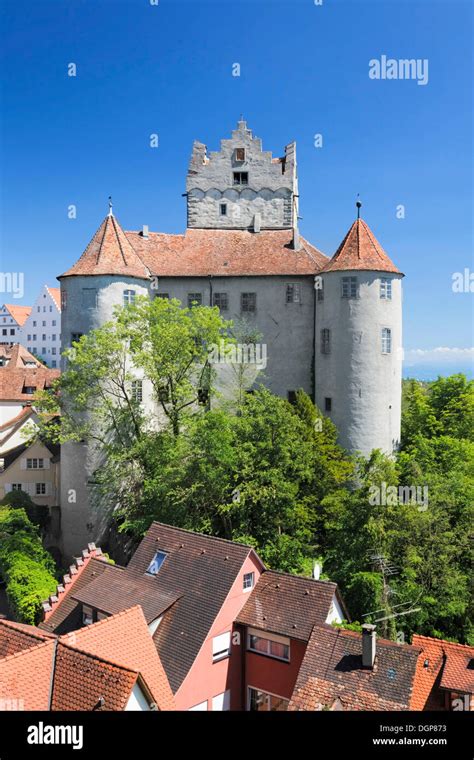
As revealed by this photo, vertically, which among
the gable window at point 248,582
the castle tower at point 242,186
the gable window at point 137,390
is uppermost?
the castle tower at point 242,186

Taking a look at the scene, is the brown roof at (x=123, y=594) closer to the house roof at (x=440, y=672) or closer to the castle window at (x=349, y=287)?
the house roof at (x=440, y=672)

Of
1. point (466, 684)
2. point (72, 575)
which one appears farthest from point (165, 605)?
point (466, 684)

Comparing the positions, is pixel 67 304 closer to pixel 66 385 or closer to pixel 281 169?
pixel 66 385

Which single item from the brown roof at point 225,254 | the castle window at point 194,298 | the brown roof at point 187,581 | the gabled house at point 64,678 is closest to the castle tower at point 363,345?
the brown roof at point 225,254

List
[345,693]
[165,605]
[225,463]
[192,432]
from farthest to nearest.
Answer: [192,432] < [225,463] < [165,605] < [345,693]

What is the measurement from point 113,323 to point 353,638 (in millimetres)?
19423

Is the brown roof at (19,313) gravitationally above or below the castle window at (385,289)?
above

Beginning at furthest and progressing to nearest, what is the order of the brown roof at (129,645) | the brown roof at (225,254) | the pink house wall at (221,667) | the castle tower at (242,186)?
1. the castle tower at (242,186)
2. the brown roof at (225,254)
3. the pink house wall at (221,667)
4. the brown roof at (129,645)

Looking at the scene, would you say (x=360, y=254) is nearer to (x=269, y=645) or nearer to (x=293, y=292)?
(x=293, y=292)

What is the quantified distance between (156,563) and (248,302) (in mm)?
18593

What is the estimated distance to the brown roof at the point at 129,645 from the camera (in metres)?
16.2

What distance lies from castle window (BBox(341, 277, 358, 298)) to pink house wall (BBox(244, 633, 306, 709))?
19665 mm

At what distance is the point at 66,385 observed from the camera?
3136 centimetres

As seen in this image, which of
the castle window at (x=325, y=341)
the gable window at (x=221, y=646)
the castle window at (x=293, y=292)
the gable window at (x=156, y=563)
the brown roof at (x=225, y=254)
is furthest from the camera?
the brown roof at (x=225, y=254)
